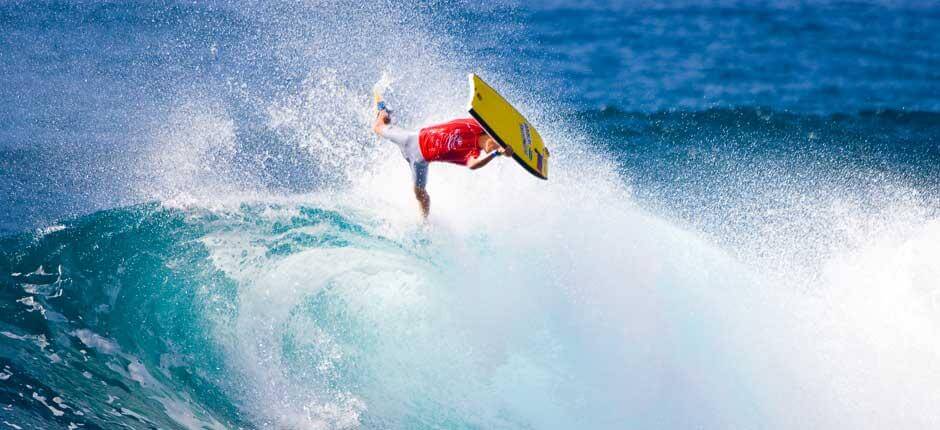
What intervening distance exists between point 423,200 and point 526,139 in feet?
5.39

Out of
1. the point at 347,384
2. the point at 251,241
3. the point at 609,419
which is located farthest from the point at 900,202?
the point at 251,241

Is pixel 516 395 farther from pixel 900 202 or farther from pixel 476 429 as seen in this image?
pixel 900 202

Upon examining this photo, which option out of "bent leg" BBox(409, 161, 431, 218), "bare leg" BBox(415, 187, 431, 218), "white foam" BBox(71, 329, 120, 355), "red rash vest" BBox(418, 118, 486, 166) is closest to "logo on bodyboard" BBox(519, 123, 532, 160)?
"red rash vest" BBox(418, 118, 486, 166)

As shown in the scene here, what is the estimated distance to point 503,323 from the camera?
8375 mm

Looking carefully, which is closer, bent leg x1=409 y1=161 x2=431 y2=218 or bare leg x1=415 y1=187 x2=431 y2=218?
bent leg x1=409 y1=161 x2=431 y2=218

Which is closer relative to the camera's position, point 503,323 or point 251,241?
point 503,323

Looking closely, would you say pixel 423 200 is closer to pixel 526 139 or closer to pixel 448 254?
pixel 448 254

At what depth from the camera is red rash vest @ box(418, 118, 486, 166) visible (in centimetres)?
817

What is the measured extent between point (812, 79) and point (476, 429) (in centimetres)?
1119

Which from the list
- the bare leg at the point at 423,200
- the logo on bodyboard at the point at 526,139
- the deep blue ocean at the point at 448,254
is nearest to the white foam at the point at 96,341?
the deep blue ocean at the point at 448,254

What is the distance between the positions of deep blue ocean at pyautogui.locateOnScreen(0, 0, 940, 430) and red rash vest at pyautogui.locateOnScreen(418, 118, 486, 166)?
1.14 m

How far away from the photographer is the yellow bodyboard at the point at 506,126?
23.5ft

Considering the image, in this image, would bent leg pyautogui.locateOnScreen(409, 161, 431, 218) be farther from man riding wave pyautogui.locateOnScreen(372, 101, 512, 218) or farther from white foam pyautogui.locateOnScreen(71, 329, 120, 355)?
white foam pyautogui.locateOnScreen(71, 329, 120, 355)

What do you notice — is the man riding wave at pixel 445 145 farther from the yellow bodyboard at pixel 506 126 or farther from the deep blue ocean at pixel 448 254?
the deep blue ocean at pixel 448 254
